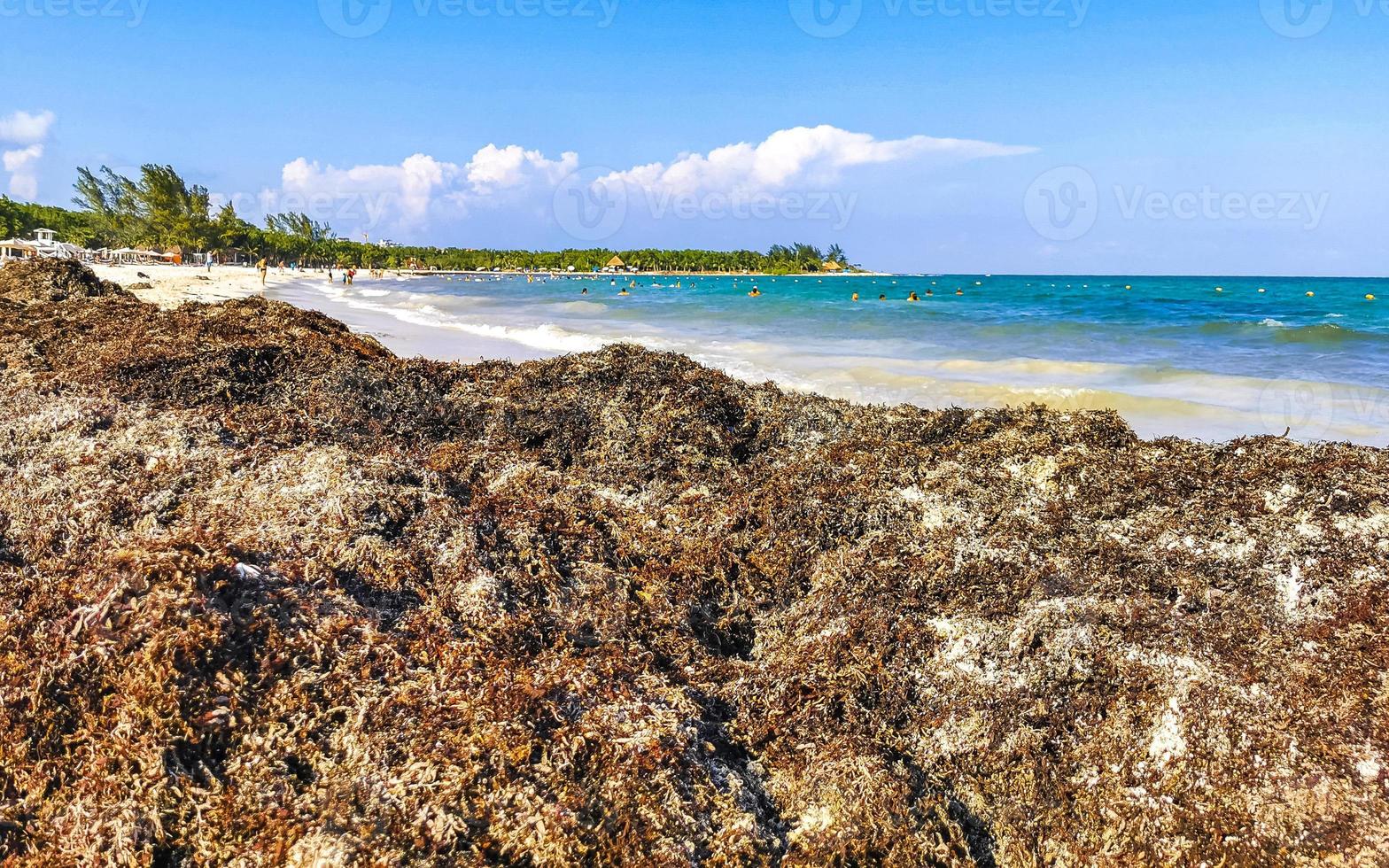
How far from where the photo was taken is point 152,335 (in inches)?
251

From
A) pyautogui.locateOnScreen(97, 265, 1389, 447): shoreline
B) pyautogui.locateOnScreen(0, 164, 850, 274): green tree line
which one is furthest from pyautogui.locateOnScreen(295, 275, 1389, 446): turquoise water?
pyautogui.locateOnScreen(0, 164, 850, 274): green tree line

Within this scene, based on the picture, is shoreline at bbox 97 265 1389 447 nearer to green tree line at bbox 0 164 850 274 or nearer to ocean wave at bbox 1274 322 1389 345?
ocean wave at bbox 1274 322 1389 345

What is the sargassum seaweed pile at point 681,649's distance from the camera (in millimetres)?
2117

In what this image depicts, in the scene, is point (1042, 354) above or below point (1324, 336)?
below

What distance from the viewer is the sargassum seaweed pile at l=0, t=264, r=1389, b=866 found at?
2.12m

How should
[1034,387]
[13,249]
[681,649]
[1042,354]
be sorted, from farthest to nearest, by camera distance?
[13,249], [1042,354], [1034,387], [681,649]

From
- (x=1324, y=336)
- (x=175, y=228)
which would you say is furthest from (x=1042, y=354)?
(x=175, y=228)

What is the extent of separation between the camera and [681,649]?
3084 millimetres

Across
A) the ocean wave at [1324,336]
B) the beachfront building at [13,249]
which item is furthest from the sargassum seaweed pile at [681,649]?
the beachfront building at [13,249]

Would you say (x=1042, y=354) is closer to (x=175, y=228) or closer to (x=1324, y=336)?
(x=1324, y=336)

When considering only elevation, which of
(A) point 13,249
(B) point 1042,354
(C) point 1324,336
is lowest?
(B) point 1042,354

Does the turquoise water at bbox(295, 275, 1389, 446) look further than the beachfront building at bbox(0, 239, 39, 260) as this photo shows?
No

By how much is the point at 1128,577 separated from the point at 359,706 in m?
3.00

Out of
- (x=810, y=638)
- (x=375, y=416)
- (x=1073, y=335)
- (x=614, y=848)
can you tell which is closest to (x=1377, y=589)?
(x=810, y=638)
